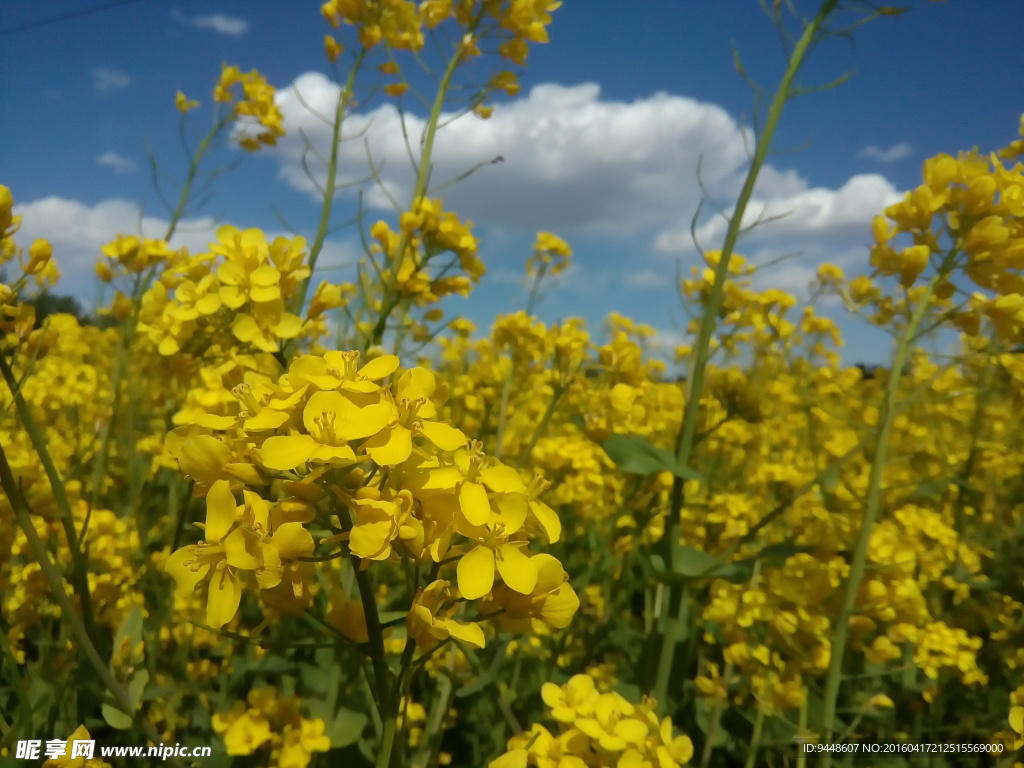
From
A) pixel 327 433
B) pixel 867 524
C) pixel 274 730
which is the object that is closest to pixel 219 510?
pixel 327 433

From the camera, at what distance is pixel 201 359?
1.60m

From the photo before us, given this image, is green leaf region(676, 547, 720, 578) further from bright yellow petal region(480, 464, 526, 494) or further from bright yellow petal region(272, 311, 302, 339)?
bright yellow petal region(272, 311, 302, 339)

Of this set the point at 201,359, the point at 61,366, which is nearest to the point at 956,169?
the point at 201,359

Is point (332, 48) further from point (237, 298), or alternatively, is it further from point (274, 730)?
point (274, 730)

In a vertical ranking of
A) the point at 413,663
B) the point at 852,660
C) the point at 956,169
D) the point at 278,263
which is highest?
the point at 956,169

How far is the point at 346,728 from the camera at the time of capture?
157cm

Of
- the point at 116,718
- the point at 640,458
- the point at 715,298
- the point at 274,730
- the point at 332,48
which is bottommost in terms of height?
the point at 274,730

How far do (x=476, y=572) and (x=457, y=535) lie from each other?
122 millimetres

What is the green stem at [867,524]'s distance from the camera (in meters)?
1.57

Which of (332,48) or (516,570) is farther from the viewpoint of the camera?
(332,48)

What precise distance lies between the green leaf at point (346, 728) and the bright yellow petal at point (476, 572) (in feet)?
3.39

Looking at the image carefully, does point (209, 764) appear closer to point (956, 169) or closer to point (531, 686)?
point (531, 686)

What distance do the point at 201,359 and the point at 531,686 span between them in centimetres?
155

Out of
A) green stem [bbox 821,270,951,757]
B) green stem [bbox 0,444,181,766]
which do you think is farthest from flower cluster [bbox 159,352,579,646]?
green stem [bbox 821,270,951,757]
